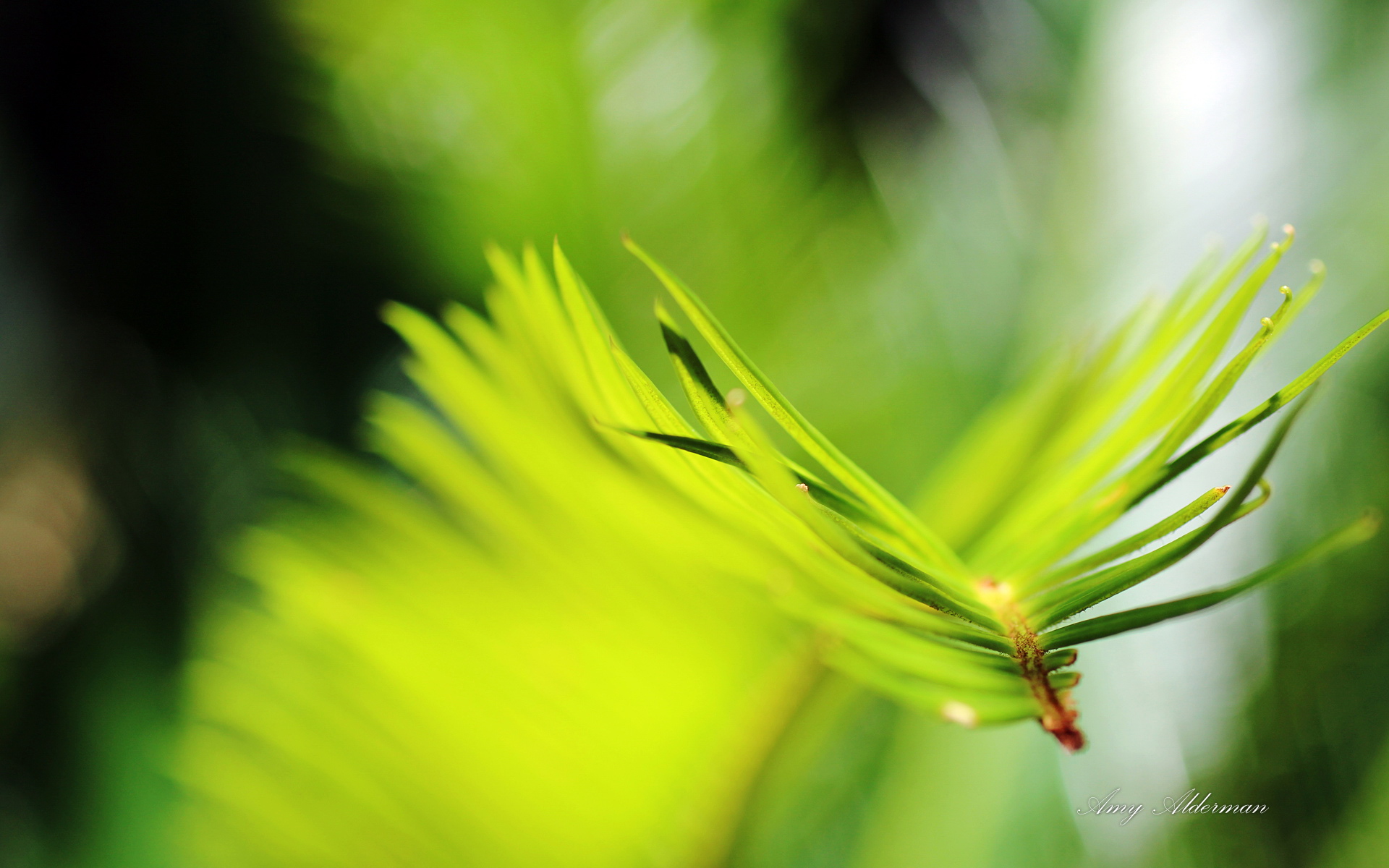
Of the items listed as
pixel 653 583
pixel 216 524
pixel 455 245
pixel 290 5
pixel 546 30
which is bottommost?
pixel 653 583

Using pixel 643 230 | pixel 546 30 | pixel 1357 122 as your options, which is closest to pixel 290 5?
pixel 546 30

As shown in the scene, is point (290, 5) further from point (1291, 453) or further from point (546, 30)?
point (1291, 453)

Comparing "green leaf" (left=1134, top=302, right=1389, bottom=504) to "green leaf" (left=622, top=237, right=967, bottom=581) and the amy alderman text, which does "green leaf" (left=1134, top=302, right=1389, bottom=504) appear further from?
the amy alderman text

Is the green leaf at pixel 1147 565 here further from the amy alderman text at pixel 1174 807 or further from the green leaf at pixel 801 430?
the amy alderman text at pixel 1174 807

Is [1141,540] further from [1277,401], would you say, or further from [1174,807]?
[1174,807]

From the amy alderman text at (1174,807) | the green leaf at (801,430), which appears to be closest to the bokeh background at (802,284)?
the amy alderman text at (1174,807)

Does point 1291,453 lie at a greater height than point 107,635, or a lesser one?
lesser
